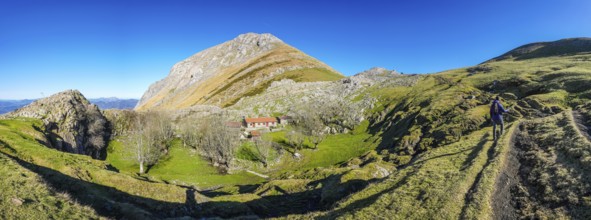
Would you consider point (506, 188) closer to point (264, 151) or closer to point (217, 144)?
point (264, 151)

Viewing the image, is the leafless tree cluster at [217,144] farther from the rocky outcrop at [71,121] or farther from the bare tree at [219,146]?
the rocky outcrop at [71,121]

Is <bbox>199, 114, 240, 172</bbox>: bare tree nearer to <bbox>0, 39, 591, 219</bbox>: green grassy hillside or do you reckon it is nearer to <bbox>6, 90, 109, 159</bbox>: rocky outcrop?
<bbox>0, 39, 591, 219</bbox>: green grassy hillside

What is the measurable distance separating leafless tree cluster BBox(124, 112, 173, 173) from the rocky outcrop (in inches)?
351

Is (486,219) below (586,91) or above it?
below

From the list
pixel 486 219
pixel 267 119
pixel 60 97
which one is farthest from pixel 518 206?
pixel 267 119

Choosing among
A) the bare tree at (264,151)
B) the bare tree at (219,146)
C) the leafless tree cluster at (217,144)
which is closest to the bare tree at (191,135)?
the leafless tree cluster at (217,144)

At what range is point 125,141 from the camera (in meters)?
95.2

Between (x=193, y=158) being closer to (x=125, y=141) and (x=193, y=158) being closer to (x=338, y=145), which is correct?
(x=125, y=141)

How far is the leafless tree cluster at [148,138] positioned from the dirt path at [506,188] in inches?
3013

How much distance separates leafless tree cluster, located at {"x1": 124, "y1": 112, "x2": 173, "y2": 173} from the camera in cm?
7894

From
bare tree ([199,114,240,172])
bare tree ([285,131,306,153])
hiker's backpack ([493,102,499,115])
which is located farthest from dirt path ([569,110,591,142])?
bare tree ([199,114,240,172])

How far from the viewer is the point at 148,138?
8269 centimetres

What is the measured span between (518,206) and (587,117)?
2724 cm

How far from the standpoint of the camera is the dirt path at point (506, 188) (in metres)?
17.9
